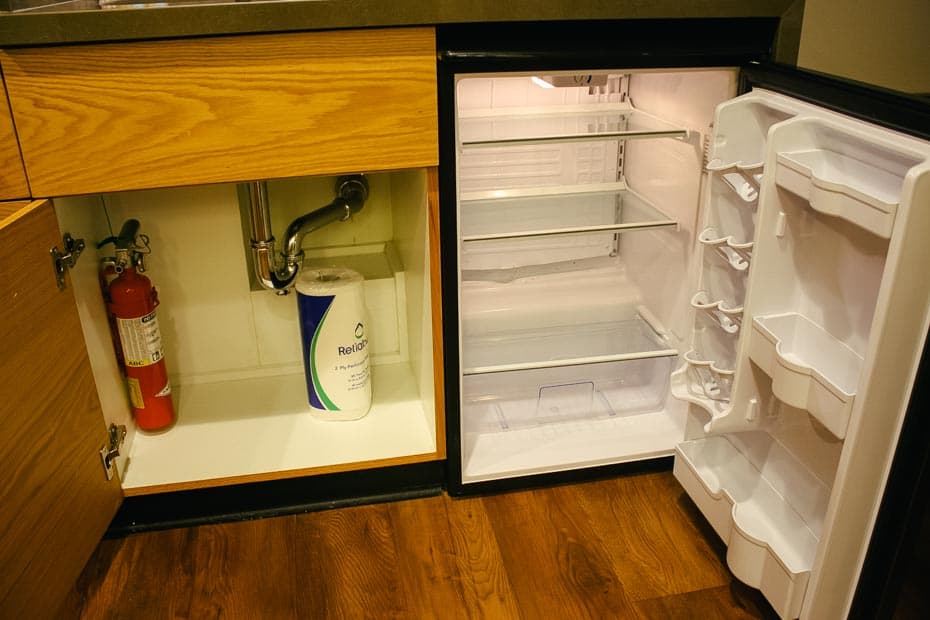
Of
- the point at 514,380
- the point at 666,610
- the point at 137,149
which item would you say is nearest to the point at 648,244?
the point at 514,380

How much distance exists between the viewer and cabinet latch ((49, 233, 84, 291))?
1.13 m

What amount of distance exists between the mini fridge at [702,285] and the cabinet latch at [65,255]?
1.93 ft

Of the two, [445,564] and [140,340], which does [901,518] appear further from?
[140,340]

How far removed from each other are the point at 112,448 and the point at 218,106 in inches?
25.2

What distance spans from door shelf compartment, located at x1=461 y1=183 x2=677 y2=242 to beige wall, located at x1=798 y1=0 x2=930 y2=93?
0.50 m

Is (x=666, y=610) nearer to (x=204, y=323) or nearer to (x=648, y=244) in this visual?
(x=648, y=244)

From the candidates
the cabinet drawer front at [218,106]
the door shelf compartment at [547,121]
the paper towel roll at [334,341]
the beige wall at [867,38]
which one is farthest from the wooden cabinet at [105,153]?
the beige wall at [867,38]

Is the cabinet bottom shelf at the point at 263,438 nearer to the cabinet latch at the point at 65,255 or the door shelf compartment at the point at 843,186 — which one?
the cabinet latch at the point at 65,255

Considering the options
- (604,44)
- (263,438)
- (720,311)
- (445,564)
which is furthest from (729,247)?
(263,438)

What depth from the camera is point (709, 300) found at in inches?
53.2

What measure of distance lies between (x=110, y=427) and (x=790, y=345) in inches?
45.8

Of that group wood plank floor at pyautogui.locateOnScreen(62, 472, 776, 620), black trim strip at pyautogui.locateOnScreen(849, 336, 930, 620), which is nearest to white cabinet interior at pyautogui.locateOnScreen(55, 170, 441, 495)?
wood plank floor at pyautogui.locateOnScreen(62, 472, 776, 620)

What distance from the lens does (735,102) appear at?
120 cm

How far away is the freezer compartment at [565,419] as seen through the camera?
1.53 m
